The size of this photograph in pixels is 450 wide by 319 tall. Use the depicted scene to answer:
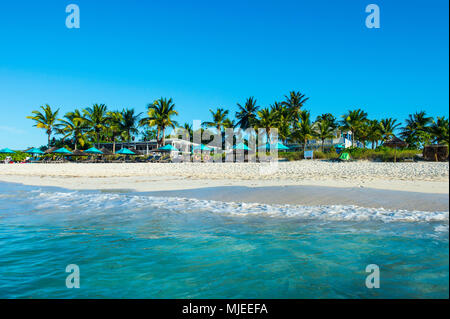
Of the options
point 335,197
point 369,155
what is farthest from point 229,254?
point 369,155

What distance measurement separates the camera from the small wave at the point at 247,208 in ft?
18.2

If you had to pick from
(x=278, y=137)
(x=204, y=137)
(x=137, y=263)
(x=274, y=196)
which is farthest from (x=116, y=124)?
(x=137, y=263)

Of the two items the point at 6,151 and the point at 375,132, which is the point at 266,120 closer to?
the point at 375,132

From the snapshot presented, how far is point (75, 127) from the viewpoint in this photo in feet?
177

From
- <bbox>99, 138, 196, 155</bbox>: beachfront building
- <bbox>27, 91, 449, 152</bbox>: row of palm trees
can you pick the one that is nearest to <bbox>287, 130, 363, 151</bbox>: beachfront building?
<bbox>27, 91, 449, 152</bbox>: row of palm trees

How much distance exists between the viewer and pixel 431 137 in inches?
91.9

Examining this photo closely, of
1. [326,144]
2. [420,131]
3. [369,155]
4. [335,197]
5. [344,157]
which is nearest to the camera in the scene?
[420,131]

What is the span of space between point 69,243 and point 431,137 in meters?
5.18

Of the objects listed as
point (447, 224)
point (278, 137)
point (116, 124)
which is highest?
point (116, 124)

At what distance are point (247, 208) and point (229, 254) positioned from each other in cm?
352

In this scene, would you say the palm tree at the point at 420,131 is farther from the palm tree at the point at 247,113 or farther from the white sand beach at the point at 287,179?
the palm tree at the point at 247,113

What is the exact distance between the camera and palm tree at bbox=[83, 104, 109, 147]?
175 ft

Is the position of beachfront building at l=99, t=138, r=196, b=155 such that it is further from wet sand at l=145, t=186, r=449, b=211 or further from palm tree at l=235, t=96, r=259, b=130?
wet sand at l=145, t=186, r=449, b=211
